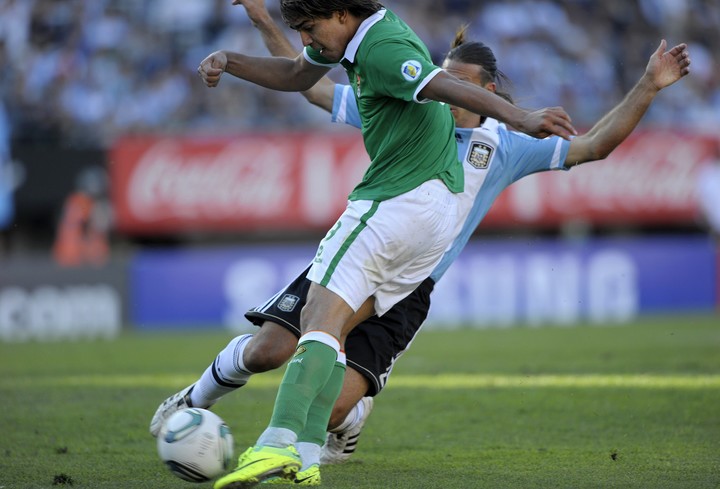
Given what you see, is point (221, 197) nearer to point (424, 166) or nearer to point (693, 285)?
point (693, 285)

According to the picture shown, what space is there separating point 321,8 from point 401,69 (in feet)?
1.44

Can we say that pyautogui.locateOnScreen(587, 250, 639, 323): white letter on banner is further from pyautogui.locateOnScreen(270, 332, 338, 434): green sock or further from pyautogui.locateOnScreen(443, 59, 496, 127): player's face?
pyautogui.locateOnScreen(270, 332, 338, 434): green sock

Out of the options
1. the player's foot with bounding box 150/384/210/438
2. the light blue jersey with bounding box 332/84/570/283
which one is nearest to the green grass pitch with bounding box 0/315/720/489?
the player's foot with bounding box 150/384/210/438

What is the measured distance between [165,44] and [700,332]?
1012cm

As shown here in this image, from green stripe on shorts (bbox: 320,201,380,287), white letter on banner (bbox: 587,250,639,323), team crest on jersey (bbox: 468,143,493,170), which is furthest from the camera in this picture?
white letter on banner (bbox: 587,250,639,323)

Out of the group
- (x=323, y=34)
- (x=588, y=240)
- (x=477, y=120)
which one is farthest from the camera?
(x=588, y=240)

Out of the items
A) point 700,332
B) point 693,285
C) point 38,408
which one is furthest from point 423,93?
point 693,285

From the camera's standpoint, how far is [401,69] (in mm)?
3939

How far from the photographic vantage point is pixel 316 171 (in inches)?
653

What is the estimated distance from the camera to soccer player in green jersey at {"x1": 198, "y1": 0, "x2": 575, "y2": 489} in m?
3.90

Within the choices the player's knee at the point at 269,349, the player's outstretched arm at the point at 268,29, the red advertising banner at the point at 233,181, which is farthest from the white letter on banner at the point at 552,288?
the player's knee at the point at 269,349

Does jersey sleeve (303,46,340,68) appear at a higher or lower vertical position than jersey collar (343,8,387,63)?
lower

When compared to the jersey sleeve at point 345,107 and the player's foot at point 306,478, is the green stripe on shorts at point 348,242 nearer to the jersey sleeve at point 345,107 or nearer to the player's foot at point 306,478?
the player's foot at point 306,478

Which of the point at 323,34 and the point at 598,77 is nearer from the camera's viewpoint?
the point at 323,34
